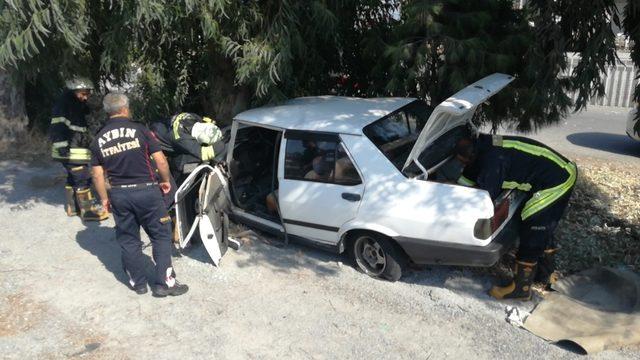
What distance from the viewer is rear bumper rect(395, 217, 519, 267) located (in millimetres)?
4352

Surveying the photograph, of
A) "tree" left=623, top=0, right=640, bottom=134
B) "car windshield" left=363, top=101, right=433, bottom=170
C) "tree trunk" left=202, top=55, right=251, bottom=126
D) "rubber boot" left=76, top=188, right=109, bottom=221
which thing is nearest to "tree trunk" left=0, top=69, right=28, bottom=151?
"rubber boot" left=76, top=188, right=109, bottom=221

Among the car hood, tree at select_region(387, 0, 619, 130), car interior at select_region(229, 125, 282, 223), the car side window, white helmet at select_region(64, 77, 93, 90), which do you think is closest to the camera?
the car hood

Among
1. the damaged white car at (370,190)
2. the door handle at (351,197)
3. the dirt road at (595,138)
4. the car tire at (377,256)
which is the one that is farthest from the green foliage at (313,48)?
the dirt road at (595,138)

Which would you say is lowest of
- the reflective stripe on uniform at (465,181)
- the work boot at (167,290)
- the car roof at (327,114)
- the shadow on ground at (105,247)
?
the shadow on ground at (105,247)

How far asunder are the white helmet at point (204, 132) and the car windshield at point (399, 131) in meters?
1.66

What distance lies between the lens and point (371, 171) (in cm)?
474

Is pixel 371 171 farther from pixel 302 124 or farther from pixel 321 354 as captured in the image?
pixel 321 354

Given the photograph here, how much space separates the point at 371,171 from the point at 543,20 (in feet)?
7.46

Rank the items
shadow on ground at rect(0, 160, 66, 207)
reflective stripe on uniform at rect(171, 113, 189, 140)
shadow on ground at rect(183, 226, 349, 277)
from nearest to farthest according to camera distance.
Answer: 1. shadow on ground at rect(183, 226, 349, 277)
2. reflective stripe on uniform at rect(171, 113, 189, 140)
3. shadow on ground at rect(0, 160, 66, 207)

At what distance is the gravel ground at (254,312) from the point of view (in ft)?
13.5

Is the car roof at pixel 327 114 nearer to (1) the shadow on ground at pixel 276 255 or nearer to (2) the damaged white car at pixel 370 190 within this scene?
(2) the damaged white car at pixel 370 190

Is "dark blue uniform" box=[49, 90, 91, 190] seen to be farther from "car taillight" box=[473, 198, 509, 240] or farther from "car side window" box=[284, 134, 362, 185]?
"car taillight" box=[473, 198, 509, 240]

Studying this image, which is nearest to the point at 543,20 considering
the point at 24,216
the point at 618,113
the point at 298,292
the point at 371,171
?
the point at 371,171

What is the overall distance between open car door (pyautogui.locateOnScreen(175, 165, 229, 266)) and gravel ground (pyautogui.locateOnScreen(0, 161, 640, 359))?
0.87ft
